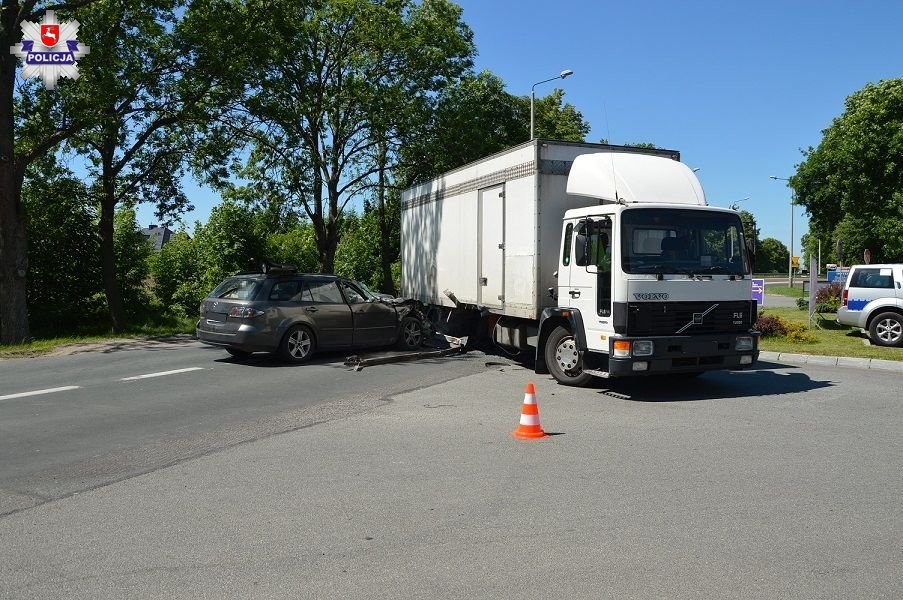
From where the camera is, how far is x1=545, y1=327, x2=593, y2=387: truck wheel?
33.8 feet

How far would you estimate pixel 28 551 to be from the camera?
4.31 metres

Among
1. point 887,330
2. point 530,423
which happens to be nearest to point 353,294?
point 530,423

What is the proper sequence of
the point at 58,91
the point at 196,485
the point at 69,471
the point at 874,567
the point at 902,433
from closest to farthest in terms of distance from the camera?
the point at 874,567 < the point at 196,485 < the point at 69,471 < the point at 902,433 < the point at 58,91

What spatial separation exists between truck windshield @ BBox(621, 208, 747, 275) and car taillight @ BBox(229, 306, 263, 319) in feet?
20.9

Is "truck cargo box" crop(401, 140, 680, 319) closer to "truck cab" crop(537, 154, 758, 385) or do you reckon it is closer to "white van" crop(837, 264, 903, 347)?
"truck cab" crop(537, 154, 758, 385)

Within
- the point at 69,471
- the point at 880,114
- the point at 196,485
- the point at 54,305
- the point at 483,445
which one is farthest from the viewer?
the point at 880,114

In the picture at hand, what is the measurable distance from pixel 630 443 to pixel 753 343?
3.78 meters

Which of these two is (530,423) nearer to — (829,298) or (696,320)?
(696,320)

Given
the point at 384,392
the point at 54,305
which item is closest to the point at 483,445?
the point at 384,392

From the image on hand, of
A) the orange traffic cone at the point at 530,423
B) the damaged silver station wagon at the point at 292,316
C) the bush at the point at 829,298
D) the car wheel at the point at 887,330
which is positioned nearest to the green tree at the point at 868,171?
the bush at the point at 829,298

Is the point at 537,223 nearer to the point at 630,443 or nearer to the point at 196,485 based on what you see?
the point at 630,443

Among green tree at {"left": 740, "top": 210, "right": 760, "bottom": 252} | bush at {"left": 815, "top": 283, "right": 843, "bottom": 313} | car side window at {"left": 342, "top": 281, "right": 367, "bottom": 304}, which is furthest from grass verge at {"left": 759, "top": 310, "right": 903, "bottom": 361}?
car side window at {"left": 342, "top": 281, "right": 367, "bottom": 304}

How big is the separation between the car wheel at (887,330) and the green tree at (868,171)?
39.4 feet

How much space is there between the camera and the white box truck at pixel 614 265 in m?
9.25
